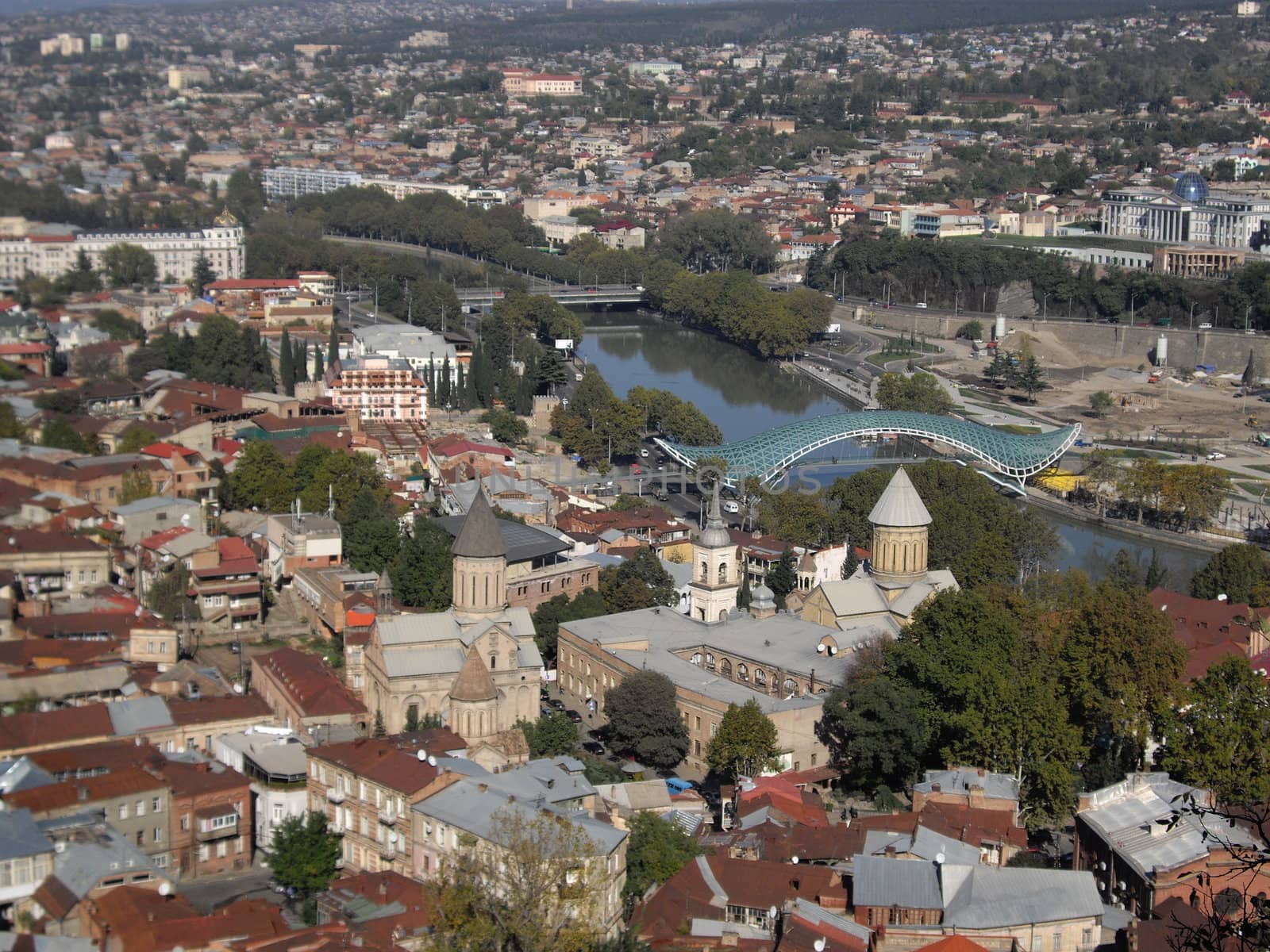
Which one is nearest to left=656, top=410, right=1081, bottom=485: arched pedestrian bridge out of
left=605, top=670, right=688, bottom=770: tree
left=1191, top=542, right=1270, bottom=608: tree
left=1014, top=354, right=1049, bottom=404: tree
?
left=1191, top=542, right=1270, bottom=608: tree

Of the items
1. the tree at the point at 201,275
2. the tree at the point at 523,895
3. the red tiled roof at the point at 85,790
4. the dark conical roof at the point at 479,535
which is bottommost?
the tree at the point at 201,275

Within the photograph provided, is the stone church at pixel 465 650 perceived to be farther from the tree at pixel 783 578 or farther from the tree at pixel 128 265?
the tree at pixel 128 265

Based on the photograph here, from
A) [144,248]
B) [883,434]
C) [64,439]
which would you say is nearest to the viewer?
[64,439]

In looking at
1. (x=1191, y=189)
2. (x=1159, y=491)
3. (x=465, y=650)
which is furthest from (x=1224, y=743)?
(x=1191, y=189)

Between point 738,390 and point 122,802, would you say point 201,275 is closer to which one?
point 738,390

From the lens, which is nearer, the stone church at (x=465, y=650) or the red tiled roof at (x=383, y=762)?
the red tiled roof at (x=383, y=762)

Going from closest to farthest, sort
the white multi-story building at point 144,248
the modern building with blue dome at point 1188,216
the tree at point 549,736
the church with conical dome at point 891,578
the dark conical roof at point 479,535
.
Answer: the tree at point 549,736 → the dark conical roof at point 479,535 → the church with conical dome at point 891,578 → the white multi-story building at point 144,248 → the modern building with blue dome at point 1188,216

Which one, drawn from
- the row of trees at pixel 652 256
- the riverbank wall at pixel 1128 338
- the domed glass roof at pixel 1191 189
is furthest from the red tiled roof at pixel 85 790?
the domed glass roof at pixel 1191 189

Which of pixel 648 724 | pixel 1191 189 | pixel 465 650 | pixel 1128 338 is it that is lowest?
pixel 1128 338
